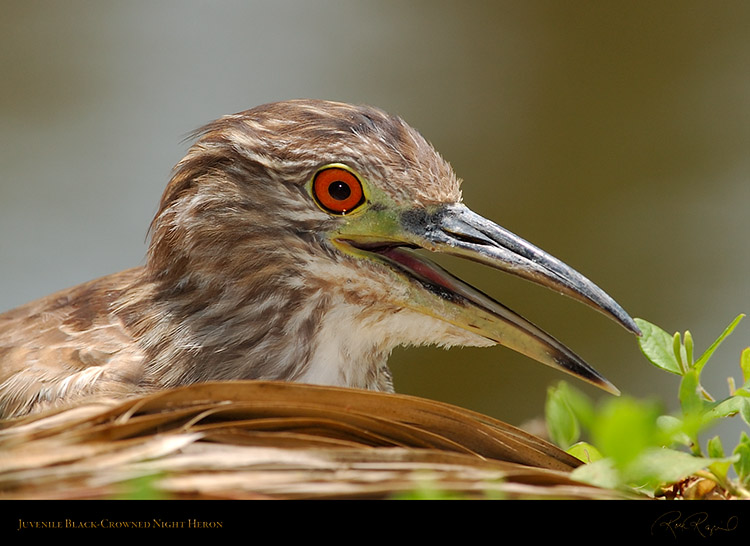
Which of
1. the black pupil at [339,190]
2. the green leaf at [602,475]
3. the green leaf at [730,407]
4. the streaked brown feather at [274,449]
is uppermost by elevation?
the black pupil at [339,190]

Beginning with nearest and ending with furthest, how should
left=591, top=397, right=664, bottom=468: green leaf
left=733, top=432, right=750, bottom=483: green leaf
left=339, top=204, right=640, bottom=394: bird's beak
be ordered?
left=591, top=397, right=664, bottom=468: green leaf
left=733, top=432, right=750, bottom=483: green leaf
left=339, top=204, right=640, bottom=394: bird's beak

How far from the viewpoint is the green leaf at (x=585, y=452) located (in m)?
1.53

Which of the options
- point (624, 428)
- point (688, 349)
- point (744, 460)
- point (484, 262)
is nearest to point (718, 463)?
point (744, 460)

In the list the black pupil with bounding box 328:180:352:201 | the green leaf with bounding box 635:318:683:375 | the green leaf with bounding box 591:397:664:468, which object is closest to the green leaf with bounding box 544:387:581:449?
the green leaf with bounding box 635:318:683:375

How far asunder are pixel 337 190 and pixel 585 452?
892 millimetres

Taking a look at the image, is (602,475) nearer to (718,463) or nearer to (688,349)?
(718,463)

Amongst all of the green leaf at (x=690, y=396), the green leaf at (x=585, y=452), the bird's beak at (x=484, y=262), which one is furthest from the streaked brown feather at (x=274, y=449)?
the bird's beak at (x=484, y=262)

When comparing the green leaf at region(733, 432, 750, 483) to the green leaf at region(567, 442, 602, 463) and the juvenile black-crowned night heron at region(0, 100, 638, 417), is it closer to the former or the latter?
the green leaf at region(567, 442, 602, 463)

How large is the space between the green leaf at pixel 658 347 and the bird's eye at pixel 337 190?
34.2 inches

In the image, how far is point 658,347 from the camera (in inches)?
57.7

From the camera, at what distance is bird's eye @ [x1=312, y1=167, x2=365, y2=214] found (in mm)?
2162

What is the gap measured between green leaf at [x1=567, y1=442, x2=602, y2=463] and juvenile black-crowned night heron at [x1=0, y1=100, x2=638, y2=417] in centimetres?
47

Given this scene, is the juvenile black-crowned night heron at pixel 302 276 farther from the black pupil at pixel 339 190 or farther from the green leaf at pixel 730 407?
the green leaf at pixel 730 407

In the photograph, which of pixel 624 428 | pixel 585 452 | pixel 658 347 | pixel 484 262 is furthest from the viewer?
pixel 484 262
